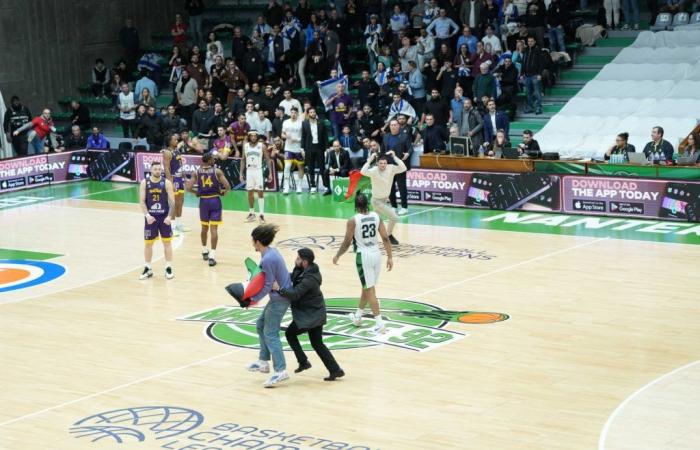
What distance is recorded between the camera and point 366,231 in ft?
53.6

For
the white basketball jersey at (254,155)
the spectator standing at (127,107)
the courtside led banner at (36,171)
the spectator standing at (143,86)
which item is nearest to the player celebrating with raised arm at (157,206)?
the white basketball jersey at (254,155)

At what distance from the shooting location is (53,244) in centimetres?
2512

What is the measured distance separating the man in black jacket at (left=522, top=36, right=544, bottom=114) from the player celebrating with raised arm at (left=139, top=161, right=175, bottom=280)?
13766mm

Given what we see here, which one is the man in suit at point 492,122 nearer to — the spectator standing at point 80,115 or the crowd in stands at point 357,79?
the crowd in stands at point 357,79

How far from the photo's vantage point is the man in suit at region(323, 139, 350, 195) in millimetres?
29344

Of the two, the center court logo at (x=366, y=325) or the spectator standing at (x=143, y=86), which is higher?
the spectator standing at (x=143, y=86)

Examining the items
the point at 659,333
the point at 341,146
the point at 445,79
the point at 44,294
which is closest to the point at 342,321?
the point at 659,333


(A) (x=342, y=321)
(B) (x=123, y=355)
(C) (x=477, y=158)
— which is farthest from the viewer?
(C) (x=477, y=158)

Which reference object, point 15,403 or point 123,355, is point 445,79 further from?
point 15,403

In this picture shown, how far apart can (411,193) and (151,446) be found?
16.4 meters

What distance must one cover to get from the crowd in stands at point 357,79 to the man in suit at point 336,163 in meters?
0.12

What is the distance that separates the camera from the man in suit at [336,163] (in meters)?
29.3

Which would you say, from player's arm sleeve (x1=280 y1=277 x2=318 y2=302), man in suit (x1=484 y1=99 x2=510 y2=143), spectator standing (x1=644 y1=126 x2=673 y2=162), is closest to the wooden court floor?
player's arm sleeve (x1=280 y1=277 x2=318 y2=302)

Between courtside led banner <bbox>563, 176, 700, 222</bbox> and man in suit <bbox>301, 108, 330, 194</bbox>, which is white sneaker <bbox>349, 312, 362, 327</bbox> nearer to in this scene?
courtside led banner <bbox>563, 176, 700, 222</bbox>
